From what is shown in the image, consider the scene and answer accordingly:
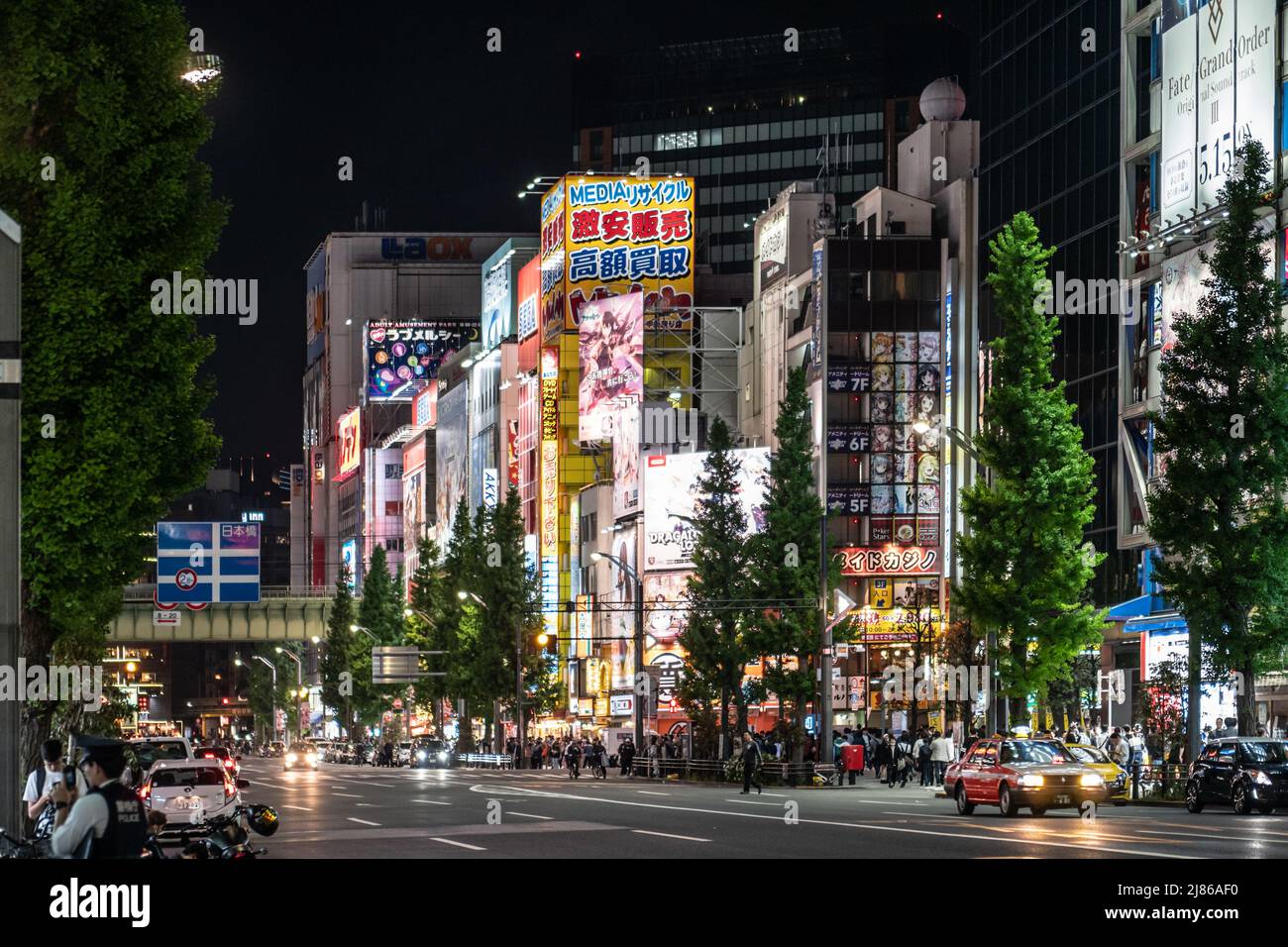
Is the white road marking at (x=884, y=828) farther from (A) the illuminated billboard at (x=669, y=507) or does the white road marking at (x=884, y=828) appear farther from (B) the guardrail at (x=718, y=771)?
(A) the illuminated billboard at (x=669, y=507)

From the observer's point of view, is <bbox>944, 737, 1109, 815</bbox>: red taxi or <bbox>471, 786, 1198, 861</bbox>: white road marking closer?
<bbox>471, 786, 1198, 861</bbox>: white road marking

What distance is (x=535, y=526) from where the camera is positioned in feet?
407

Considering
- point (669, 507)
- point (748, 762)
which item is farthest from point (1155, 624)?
point (669, 507)

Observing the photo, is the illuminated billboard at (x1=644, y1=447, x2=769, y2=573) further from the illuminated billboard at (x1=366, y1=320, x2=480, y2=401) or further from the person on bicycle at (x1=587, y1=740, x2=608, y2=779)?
the illuminated billboard at (x1=366, y1=320, x2=480, y2=401)

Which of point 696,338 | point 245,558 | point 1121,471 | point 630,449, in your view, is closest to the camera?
point 245,558

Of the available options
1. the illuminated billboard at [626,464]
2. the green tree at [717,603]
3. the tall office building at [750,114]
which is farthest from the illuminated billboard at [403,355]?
the green tree at [717,603]

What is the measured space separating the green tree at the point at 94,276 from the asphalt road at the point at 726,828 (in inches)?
202

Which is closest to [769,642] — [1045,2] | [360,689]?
[1045,2]

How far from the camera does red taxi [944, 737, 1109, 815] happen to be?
36.9 m

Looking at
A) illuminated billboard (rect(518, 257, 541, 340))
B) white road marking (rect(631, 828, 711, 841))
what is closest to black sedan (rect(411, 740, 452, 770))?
illuminated billboard (rect(518, 257, 541, 340))

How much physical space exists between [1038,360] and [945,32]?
436 ft

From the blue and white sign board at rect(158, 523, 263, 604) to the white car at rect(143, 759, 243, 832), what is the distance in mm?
8473

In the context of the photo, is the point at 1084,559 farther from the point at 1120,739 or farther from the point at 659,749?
the point at 659,749
